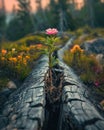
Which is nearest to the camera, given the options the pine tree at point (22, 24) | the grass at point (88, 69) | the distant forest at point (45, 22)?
the grass at point (88, 69)

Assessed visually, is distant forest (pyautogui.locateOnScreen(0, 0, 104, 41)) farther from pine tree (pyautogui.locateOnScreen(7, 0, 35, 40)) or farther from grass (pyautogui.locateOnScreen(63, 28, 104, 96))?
grass (pyautogui.locateOnScreen(63, 28, 104, 96))

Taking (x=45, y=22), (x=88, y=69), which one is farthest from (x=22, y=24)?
(x=88, y=69)

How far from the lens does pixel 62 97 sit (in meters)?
6.58

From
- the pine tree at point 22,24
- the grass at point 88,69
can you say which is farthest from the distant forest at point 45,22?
the grass at point 88,69

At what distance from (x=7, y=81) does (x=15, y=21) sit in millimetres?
28048

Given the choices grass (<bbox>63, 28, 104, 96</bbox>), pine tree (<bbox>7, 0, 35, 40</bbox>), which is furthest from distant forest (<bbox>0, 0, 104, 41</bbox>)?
grass (<bbox>63, 28, 104, 96</bbox>)

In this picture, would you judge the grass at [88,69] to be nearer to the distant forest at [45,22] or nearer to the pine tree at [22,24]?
the distant forest at [45,22]

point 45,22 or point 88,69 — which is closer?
point 88,69

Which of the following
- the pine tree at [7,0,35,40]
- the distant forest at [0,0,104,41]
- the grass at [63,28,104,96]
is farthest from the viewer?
the pine tree at [7,0,35,40]

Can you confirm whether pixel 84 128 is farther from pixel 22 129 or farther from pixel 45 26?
pixel 45 26

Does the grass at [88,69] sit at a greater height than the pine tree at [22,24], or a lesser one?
lesser

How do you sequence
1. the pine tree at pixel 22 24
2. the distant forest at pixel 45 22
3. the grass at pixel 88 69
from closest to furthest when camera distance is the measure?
the grass at pixel 88 69 → the distant forest at pixel 45 22 → the pine tree at pixel 22 24

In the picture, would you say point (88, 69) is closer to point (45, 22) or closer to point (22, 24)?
point (45, 22)

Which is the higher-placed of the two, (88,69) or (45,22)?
(45,22)
